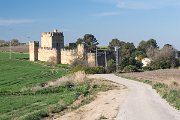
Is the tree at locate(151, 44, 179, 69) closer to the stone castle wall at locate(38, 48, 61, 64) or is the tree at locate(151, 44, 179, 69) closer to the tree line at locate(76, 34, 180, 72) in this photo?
the tree line at locate(76, 34, 180, 72)

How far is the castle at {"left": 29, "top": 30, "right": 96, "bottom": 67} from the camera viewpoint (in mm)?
86781

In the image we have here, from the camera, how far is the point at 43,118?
81.1 ft

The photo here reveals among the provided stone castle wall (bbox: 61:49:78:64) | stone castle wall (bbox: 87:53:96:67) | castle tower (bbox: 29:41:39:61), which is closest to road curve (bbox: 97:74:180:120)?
stone castle wall (bbox: 87:53:96:67)

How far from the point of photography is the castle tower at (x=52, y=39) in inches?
4067

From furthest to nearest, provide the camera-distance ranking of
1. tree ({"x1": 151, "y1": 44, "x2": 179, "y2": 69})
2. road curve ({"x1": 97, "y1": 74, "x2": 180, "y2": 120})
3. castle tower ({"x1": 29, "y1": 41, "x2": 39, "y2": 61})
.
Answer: castle tower ({"x1": 29, "y1": 41, "x2": 39, "y2": 61}) < tree ({"x1": 151, "y1": 44, "x2": 179, "y2": 69}) < road curve ({"x1": 97, "y1": 74, "x2": 180, "y2": 120})

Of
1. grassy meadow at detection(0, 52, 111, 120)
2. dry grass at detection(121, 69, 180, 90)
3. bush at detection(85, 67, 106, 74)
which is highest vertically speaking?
bush at detection(85, 67, 106, 74)

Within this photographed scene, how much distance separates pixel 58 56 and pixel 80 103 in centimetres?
6412

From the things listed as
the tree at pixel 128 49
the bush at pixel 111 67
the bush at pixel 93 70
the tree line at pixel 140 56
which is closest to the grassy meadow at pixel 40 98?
the bush at pixel 93 70

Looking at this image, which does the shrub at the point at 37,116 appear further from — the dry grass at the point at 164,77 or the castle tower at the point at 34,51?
the castle tower at the point at 34,51

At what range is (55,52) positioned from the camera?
94.2 meters

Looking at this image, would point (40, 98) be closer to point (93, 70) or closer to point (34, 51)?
point (93, 70)

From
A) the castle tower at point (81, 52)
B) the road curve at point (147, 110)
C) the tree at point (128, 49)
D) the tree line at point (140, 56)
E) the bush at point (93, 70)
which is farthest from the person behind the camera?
the tree at point (128, 49)

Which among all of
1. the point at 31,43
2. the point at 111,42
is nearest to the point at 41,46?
the point at 31,43

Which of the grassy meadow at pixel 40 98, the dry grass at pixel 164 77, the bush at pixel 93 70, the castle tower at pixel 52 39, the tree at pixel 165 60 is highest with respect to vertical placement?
the castle tower at pixel 52 39
